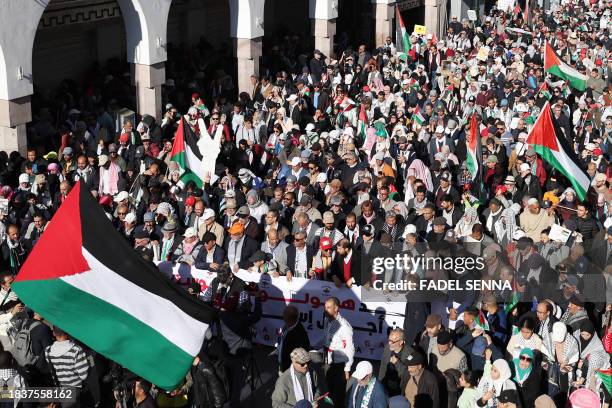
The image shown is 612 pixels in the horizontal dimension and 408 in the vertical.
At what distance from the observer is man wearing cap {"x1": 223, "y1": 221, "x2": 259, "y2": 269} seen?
10.4 meters

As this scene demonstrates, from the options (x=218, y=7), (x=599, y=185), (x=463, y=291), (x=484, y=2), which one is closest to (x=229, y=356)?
(x=463, y=291)

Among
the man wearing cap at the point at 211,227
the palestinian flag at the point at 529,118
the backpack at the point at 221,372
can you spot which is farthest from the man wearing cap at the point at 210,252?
the palestinian flag at the point at 529,118

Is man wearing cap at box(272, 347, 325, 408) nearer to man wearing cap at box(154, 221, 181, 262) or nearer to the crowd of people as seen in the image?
the crowd of people

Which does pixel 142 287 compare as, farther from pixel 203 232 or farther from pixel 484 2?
pixel 484 2

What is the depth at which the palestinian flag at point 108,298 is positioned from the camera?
707cm

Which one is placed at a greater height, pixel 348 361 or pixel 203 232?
pixel 203 232

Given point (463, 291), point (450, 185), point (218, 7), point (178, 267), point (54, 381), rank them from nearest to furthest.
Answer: point (54, 381), point (463, 291), point (178, 267), point (450, 185), point (218, 7)

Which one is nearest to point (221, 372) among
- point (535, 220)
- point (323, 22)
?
point (535, 220)

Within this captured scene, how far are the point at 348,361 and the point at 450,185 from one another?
4.25 metres

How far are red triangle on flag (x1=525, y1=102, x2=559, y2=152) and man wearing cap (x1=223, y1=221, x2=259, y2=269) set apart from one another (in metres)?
4.79

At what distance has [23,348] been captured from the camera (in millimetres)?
8328

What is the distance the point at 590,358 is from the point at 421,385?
1533 millimetres

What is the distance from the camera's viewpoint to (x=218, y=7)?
1150 inches

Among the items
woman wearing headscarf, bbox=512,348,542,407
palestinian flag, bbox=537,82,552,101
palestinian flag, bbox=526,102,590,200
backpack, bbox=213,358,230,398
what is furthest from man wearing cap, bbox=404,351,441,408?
palestinian flag, bbox=537,82,552,101
